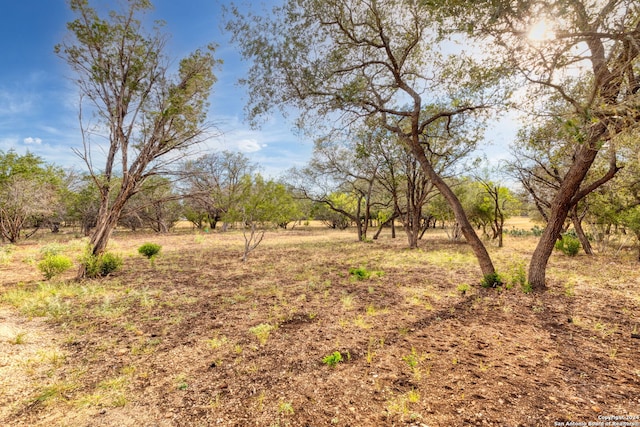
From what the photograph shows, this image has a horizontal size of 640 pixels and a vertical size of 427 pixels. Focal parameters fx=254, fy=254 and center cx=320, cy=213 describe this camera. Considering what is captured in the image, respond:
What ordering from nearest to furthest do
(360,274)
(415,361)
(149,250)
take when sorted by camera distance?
(415,361)
(360,274)
(149,250)

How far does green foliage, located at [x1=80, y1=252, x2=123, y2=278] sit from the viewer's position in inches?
375

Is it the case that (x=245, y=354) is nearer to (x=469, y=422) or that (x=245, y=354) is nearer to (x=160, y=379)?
(x=160, y=379)

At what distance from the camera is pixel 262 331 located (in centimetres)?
530

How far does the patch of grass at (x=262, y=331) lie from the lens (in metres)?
4.97

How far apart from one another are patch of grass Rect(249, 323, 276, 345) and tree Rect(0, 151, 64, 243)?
78.3 feet

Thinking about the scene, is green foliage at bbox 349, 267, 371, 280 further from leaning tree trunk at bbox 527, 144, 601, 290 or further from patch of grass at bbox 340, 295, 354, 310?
leaning tree trunk at bbox 527, 144, 601, 290

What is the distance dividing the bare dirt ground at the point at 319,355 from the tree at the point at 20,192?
50.7 feet

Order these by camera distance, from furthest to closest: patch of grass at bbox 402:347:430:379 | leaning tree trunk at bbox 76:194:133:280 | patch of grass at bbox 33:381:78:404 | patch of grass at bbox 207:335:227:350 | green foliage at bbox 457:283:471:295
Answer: leaning tree trunk at bbox 76:194:133:280 → green foliage at bbox 457:283:471:295 → patch of grass at bbox 207:335:227:350 → patch of grass at bbox 402:347:430:379 → patch of grass at bbox 33:381:78:404

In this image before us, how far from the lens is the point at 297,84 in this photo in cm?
858

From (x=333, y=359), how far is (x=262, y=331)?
1.88 m

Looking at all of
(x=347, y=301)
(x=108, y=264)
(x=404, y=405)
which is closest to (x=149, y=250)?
(x=108, y=264)

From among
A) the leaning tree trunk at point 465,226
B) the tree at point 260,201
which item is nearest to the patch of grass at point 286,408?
the leaning tree trunk at point 465,226

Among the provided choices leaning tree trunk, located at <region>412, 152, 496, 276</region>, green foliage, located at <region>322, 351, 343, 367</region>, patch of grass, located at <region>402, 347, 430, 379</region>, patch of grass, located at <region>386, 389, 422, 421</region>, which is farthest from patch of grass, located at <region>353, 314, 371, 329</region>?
leaning tree trunk, located at <region>412, 152, 496, 276</region>

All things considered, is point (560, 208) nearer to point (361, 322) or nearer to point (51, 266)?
point (361, 322)
